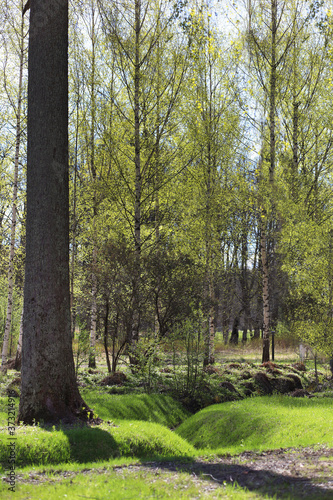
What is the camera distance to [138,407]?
9.32 metres

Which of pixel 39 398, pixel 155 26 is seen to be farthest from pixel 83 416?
pixel 155 26

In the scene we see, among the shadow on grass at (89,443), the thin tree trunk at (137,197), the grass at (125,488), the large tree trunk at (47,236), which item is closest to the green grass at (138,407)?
the thin tree trunk at (137,197)

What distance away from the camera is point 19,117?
→ 46.4 feet

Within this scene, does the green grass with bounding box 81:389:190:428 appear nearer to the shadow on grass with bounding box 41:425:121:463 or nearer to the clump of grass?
the clump of grass

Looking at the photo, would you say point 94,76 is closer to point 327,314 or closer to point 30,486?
point 327,314

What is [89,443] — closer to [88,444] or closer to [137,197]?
[88,444]

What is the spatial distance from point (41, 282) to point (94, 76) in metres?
13.2

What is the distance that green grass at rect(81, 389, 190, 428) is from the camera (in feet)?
28.5

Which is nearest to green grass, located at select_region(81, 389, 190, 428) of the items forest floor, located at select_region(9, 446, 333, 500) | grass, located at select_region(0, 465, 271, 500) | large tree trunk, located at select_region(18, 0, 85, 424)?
large tree trunk, located at select_region(18, 0, 85, 424)

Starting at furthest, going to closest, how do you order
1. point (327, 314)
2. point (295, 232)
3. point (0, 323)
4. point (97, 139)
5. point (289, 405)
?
point (0, 323), point (97, 139), point (295, 232), point (327, 314), point (289, 405)

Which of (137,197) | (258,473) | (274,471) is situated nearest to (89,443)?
(258,473)

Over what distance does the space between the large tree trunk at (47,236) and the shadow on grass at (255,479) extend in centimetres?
190

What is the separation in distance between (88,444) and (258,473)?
2463mm

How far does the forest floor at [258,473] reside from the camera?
4.04 m
